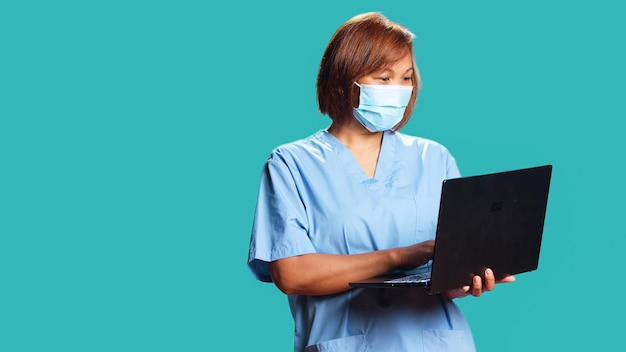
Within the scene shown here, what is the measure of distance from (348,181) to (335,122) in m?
0.20

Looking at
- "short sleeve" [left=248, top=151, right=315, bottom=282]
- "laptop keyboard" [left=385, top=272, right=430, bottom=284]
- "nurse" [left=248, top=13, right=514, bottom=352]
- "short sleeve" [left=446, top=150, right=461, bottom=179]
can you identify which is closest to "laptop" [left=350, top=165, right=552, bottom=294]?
"laptop keyboard" [left=385, top=272, right=430, bottom=284]

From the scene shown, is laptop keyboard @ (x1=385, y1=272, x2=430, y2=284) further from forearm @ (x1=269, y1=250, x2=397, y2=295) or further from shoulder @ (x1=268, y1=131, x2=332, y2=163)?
shoulder @ (x1=268, y1=131, x2=332, y2=163)

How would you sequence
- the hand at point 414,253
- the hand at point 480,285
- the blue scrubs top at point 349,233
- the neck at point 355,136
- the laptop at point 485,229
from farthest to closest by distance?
the neck at point 355,136
the blue scrubs top at point 349,233
the hand at point 414,253
the hand at point 480,285
the laptop at point 485,229

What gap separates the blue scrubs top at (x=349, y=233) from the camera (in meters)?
2.74

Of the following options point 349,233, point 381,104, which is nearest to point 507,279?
point 349,233

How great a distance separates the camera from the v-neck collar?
2.82 metres

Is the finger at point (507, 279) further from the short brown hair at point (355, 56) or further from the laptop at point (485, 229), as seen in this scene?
the short brown hair at point (355, 56)

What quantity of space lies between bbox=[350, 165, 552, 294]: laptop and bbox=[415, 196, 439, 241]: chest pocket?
152 millimetres

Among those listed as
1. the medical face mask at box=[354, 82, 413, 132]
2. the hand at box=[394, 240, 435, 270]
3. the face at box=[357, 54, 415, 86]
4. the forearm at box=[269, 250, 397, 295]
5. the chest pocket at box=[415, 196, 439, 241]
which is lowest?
the forearm at box=[269, 250, 397, 295]

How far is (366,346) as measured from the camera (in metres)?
2.73

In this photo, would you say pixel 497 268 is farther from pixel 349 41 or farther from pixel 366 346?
pixel 349 41

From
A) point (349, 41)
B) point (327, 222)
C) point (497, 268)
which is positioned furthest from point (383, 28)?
point (497, 268)

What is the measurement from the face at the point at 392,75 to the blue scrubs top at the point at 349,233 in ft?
0.65

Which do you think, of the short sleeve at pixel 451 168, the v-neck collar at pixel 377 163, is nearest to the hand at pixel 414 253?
the v-neck collar at pixel 377 163
